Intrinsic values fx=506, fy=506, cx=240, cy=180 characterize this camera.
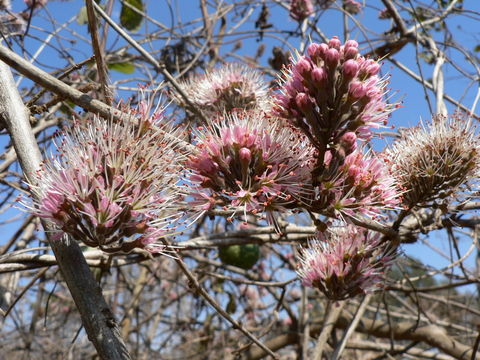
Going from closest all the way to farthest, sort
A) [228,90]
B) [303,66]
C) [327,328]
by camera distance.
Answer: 1. [303,66]
2. [228,90]
3. [327,328]

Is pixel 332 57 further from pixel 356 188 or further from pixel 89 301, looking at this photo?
pixel 89 301

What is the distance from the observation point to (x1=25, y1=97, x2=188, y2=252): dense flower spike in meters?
1.01

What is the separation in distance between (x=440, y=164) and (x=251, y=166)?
67 cm

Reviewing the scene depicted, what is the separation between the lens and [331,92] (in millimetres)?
1132

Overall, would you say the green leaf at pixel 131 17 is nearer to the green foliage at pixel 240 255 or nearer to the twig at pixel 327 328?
the green foliage at pixel 240 255

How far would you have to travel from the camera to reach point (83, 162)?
3.47 ft

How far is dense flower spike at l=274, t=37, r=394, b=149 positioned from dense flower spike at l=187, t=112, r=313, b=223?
77mm

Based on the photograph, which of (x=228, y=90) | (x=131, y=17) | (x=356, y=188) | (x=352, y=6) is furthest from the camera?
(x=352, y=6)

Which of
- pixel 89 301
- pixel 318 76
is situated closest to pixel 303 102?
pixel 318 76

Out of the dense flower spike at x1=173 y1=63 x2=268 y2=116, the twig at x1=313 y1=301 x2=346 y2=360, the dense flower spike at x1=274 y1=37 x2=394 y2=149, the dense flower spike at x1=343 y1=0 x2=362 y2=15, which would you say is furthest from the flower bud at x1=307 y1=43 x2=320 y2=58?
the dense flower spike at x1=343 y1=0 x2=362 y2=15

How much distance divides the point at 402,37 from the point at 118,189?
77.5 inches

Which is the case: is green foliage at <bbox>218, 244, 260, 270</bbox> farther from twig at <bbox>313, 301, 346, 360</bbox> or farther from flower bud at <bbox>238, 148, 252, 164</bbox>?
flower bud at <bbox>238, 148, 252, 164</bbox>

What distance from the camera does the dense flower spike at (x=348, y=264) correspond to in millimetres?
1614

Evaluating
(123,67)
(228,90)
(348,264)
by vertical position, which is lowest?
(348,264)
